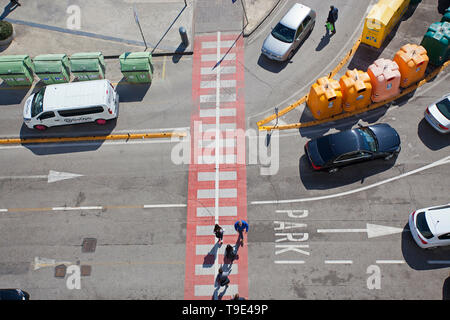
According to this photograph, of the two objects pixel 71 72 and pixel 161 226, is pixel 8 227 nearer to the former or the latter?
pixel 161 226

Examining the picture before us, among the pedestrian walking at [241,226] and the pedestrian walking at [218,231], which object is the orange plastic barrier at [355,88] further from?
the pedestrian walking at [218,231]

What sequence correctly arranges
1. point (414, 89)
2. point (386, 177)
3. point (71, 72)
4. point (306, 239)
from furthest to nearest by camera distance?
point (71, 72) → point (414, 89) → point (386, 177) → point (306, 239)

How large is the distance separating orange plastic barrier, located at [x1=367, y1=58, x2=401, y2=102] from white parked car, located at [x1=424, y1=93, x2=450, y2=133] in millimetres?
2362

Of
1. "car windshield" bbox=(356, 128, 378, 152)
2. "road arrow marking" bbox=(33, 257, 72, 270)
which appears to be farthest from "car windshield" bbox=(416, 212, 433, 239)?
"road arrow marking" bbox=(33, 257, 72, 270)

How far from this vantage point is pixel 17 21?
2834 cm

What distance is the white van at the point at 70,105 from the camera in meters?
22.3

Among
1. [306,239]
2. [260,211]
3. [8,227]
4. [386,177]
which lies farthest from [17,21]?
[386,177]

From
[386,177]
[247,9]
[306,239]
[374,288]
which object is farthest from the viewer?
[247,9]

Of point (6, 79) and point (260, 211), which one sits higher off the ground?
point (6, 79)

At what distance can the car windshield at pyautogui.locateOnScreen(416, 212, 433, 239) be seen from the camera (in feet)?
59.6

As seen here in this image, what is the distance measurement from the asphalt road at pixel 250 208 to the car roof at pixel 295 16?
9.56 feet

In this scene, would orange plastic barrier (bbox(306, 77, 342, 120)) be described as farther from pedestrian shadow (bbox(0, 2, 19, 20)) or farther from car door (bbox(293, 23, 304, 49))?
pedestrian shadow (bbox(0, 2, 19, 20))

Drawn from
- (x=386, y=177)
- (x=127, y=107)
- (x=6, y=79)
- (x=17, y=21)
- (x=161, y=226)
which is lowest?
(x=161, y=226)

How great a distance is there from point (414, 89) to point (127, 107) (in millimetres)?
18000
